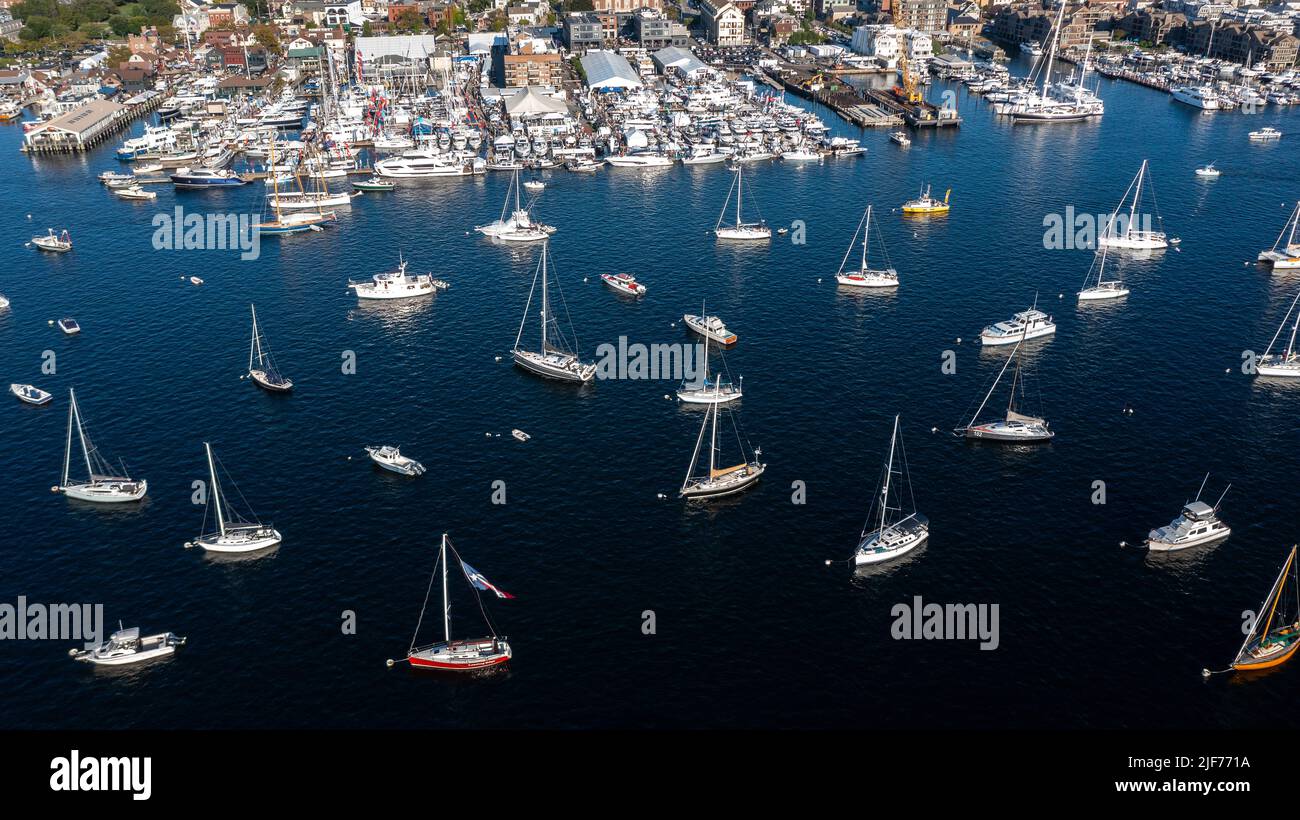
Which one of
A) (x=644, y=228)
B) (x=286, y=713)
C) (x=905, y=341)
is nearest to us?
(x=286, y=713)

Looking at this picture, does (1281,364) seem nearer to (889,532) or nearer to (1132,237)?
(1132,237)

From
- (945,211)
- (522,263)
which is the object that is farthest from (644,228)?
(945,211)

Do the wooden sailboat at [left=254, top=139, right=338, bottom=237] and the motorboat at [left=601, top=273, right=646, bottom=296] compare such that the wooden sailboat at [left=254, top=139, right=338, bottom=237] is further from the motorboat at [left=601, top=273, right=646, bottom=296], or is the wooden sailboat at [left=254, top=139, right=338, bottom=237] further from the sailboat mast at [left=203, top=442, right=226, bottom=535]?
the sailboat mast at [left=203, top=442, right=226, bottom=535]

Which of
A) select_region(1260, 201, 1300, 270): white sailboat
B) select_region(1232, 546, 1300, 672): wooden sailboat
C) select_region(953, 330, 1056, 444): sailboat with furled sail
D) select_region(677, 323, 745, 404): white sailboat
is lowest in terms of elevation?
select_region(1232, 546, 1300, 672): wooden sailboat

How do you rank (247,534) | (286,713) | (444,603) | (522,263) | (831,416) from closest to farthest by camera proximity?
(286,713) → (444,603) → (247,534) → (831,416) → (522,263)

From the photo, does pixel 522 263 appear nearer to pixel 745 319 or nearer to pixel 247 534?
pixel 745 319

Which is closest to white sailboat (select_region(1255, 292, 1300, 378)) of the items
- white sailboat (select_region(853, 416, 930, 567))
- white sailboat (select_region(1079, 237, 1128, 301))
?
white sailboat (select_region(1079, 237, 1128, 301))

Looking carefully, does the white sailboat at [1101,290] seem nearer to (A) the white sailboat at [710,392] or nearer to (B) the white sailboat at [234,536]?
(A) the white sailboat at [710,392]
